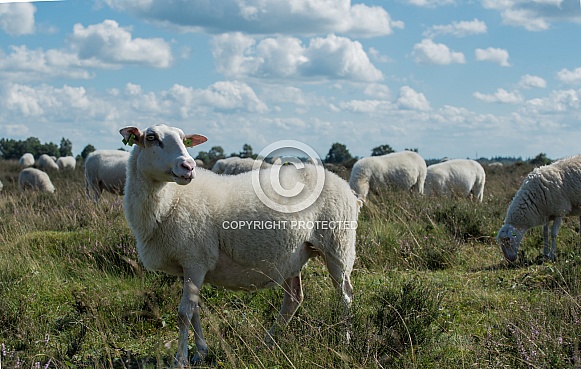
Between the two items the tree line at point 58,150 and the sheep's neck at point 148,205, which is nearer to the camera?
the sheep's neck at point 148,205

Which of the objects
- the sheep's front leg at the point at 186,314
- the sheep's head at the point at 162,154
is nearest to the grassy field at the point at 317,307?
the sheep's front leg at the point at 186,314

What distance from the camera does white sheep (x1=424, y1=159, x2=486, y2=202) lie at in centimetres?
1789

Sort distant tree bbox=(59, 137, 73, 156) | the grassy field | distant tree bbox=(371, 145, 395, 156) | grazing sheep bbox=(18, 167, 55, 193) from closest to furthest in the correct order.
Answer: the grassy field < grazing sheep bbox=(18, 167, 55, 193) < distant tree bbox=(371, 145, 395, 156) < distant tree bbox=(59, 137, 73, 156)

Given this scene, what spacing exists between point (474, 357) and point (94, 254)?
16.1ft

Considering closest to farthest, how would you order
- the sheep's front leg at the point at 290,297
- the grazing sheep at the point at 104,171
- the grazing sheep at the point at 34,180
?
the sheep's front leg at the point at 290,297
the grazing sheep at the point at 104,171
the grazing sheep at the point at 34,180

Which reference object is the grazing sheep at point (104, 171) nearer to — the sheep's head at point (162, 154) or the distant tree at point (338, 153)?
the sheep's head at point (162, 154)

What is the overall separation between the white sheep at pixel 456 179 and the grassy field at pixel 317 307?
794cm

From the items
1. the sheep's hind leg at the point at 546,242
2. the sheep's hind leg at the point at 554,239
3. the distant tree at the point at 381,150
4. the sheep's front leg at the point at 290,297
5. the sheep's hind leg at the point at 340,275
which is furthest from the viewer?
Result: the distant tree at the point at 381,150

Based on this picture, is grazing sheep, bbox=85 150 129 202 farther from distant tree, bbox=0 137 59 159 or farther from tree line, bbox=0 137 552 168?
distant tree, bbox=0 137 59 159

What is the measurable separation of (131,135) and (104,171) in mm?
12007

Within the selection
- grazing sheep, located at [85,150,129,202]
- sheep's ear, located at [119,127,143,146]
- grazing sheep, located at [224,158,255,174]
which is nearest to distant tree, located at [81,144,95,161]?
grazing sheep, located at [224,158,255,174]

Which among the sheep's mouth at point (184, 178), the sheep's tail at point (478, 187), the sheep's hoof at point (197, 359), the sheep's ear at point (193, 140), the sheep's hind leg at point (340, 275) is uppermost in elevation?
the sheep's ear at point (193, 140)

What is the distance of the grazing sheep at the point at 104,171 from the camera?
1617 centimetres

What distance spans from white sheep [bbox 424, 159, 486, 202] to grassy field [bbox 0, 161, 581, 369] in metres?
7.94
